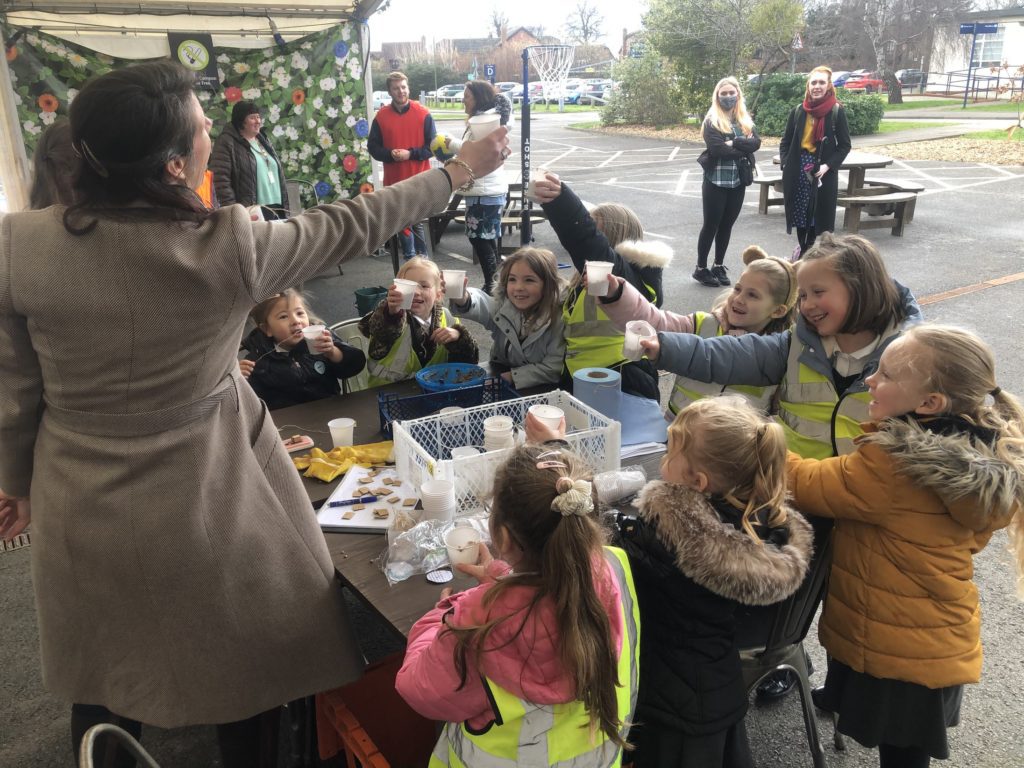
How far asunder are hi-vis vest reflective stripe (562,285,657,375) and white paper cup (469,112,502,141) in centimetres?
130

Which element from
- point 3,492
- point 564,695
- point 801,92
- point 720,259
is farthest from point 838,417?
point 801,92

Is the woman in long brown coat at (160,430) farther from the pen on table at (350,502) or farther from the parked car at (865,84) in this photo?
the parked car at (865,84)

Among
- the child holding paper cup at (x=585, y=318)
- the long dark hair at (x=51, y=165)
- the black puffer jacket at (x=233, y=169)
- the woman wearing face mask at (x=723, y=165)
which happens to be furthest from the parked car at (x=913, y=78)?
the long dark hair at (x=51, y=165)

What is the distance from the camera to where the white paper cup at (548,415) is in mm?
2291

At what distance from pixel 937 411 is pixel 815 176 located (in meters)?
7.02

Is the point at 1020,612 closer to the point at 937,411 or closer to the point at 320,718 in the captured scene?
the point at 937,411

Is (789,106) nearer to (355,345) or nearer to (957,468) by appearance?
(355,345)

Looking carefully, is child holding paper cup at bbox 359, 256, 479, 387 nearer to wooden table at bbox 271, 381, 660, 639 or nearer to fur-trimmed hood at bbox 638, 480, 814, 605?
wooden table at bbox 271, 381, 660, 639

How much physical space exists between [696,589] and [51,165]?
1.88 metres

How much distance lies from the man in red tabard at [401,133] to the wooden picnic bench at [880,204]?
567 centimetres

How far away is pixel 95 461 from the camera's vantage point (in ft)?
5.55

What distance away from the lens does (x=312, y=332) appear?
10.5 ft

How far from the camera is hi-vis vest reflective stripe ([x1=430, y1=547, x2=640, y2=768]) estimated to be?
1590 millimetres

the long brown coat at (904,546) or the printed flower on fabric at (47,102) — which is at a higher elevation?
the printed flower on fabric at (47,102)
